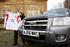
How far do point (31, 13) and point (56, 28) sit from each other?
958 cm

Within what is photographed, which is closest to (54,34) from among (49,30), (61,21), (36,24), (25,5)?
(49,30)

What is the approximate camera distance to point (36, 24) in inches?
245

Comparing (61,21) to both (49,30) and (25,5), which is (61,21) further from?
(25,5)

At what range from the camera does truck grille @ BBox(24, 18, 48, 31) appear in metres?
5.98

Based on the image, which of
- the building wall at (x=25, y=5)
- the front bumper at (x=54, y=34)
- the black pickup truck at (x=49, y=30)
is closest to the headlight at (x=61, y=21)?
the black pickup truck at (x=49, y=30)

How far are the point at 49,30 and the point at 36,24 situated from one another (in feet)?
1.95

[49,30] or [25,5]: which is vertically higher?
[25,5]

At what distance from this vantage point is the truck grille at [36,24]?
5.98 metres

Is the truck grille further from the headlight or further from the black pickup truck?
the headlight

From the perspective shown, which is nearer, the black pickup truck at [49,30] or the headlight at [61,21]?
the black pickup truck at [49,30]

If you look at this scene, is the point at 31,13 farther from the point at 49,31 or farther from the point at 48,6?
the point at 49,31

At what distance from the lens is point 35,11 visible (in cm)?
1520

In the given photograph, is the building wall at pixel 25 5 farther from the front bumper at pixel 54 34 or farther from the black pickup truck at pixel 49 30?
the front bumper at pixel 54 34

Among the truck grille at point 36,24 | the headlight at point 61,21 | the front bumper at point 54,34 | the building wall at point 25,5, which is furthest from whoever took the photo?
the building wall at point 25,5
